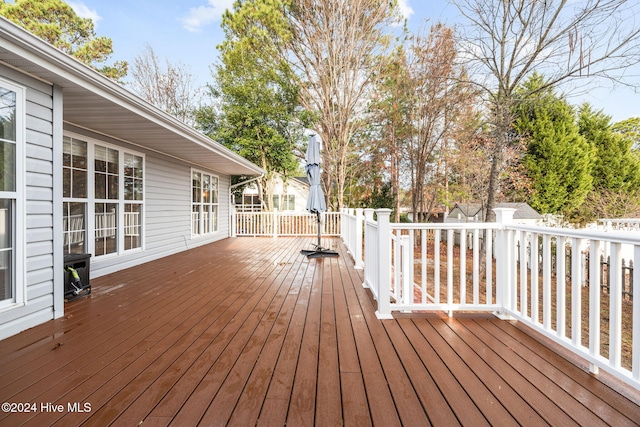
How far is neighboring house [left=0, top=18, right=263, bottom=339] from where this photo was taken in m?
2.39

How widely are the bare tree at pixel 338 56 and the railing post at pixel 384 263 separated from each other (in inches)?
314

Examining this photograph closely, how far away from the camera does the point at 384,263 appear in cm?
271

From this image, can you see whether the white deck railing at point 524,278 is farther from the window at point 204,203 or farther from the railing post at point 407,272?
the window at point 204,203

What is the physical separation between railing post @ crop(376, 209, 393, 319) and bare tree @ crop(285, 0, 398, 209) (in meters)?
7.96

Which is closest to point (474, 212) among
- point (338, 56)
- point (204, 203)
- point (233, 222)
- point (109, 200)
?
point (338, 56)

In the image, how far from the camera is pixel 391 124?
13219 millimetres

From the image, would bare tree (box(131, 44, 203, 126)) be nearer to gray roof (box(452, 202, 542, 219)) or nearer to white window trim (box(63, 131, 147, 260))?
white window trim (box(63, 131, 147, 260))

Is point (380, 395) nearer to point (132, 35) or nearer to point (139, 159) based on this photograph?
point (139, 159)

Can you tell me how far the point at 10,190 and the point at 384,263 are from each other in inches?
125

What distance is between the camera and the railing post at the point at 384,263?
106 inches

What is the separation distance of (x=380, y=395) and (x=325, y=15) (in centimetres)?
1157

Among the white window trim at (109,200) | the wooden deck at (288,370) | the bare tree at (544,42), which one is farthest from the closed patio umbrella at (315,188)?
the bare tree at (544,42)

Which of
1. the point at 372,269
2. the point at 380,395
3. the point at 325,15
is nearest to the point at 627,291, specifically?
the point at 372,269

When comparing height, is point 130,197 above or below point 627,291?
above
